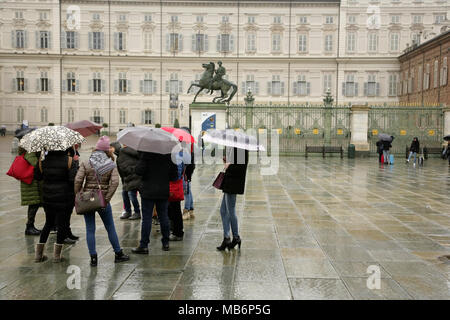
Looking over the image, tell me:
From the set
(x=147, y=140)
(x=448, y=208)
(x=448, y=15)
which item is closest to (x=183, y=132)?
(x=147, y=140)

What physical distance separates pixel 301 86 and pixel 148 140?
41.3 m

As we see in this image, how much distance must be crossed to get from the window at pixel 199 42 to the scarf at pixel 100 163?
41.3m

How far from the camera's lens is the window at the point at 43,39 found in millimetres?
44188

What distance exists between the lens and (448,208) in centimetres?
898

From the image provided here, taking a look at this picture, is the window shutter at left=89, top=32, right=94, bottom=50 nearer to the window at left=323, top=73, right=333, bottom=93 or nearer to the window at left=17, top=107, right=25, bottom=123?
the window at left=17, top=107, right=25, bottom=123

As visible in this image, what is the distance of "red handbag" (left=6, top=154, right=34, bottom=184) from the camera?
6.46 m

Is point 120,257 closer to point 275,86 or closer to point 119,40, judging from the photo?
point 275,86

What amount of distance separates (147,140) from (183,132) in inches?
52.5

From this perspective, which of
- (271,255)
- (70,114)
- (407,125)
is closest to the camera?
(271,255)

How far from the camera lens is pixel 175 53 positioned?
147 feet

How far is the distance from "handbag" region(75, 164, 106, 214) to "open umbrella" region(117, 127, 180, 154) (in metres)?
0.74

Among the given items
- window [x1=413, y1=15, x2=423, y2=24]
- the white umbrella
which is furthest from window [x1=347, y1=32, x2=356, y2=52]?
the white umbrella

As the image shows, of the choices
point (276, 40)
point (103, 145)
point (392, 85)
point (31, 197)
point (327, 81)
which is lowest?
point (31, 197)

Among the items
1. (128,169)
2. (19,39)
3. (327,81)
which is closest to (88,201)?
(128,169)
